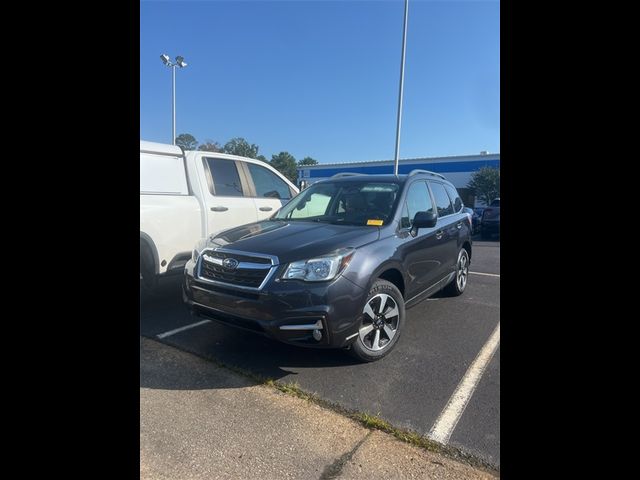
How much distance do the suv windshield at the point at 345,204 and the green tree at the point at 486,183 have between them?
2364 cm

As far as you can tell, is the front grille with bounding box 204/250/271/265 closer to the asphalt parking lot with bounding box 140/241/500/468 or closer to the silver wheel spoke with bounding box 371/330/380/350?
the asphalt parking lot with bounding box 140/241/500/468

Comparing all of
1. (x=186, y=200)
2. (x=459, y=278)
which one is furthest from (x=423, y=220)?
(x=186, y=200)

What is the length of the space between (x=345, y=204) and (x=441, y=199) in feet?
5.19

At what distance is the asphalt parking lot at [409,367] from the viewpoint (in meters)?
2.70

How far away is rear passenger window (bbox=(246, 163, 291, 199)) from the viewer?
20.7 ft

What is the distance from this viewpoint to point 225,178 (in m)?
5.80

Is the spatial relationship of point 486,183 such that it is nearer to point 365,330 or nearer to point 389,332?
point 389,332

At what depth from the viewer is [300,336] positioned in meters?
3.05

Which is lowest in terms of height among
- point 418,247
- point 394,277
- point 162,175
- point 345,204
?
point 394,277

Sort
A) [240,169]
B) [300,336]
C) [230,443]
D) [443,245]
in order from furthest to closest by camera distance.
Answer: [240,169] < [443,245] < [300,336] < [230,443]
